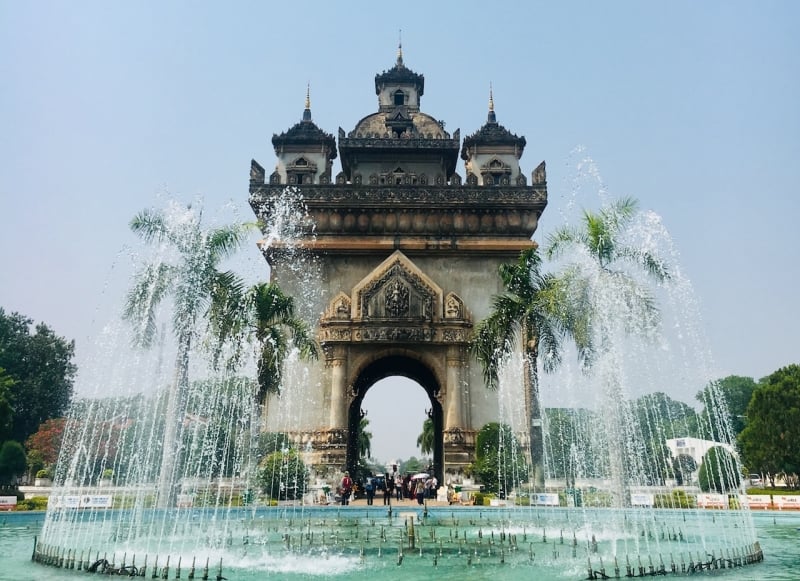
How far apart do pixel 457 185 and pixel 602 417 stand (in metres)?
17.3

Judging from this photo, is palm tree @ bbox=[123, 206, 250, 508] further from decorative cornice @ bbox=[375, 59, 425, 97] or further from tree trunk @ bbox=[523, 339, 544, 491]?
decorative cornice @ bbox=[375, 59, 425, 97]

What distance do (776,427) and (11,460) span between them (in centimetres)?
4514

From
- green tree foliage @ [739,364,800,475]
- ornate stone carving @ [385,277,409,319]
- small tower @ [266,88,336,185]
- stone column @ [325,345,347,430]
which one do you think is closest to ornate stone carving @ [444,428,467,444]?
stone column @ [325,345,347,430]

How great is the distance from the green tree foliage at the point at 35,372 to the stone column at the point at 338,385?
30975 millimetres

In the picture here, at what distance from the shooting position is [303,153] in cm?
3725

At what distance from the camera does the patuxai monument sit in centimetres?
3056

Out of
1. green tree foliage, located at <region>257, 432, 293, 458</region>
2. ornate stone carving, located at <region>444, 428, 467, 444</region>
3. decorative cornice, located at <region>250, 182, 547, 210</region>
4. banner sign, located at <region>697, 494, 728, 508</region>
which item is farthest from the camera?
decorative cornice, located at <region>250, 182, 547, 210</region>

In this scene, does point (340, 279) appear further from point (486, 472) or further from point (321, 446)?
point (486, 472)

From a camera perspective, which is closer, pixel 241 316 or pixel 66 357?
pixel 241 316

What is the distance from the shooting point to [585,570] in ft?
31.7

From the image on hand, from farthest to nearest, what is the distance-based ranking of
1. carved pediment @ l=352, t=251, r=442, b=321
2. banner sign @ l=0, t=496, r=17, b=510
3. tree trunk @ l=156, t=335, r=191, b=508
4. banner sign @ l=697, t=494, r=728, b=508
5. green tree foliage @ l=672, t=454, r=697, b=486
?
green tree foliage @ l=672, t=454, r=697, b=486, carved pediment @ l=352, t=251, r=442, b=321, banner sign @ l=697, t=494, r=728, b=508, banner sign @ l=0, t=496, r=17, b=510, tree trunk @ l=156, t=335, r=191, b=508

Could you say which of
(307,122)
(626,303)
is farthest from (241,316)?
(307,122)

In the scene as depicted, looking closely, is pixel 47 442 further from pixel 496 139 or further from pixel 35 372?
pixel 496 139

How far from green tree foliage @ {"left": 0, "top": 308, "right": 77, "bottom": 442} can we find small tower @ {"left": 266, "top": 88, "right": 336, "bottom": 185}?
2847cm
